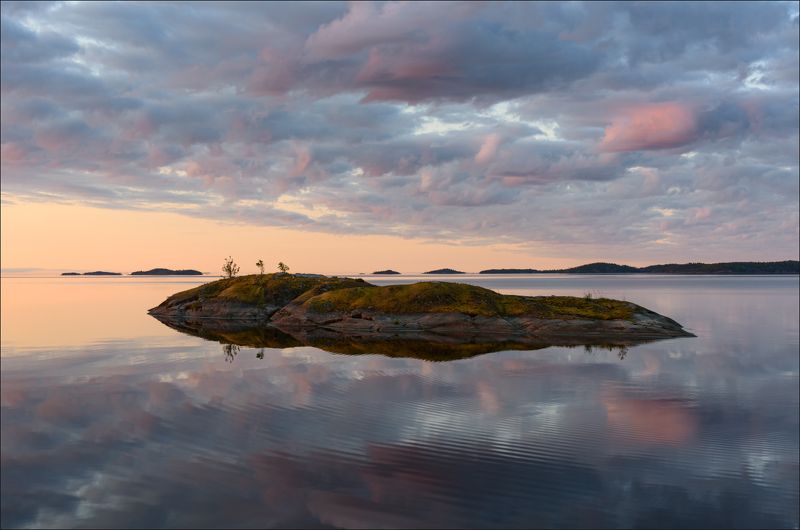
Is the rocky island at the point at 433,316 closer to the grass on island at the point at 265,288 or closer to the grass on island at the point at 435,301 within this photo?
the grass on island at the point at 435,301

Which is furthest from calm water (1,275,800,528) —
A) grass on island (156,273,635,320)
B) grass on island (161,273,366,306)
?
grass on island (161,273,366,306)

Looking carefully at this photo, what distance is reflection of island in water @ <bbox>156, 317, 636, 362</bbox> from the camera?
49.6 meters

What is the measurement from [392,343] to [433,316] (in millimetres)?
13215

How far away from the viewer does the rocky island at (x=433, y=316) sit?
204ft

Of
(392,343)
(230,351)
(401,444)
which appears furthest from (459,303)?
(401,444)

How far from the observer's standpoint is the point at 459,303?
232ft

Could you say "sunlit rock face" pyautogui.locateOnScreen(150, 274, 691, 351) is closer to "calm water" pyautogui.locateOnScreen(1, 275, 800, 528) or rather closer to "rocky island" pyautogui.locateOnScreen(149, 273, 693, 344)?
"rocky island" pyautogui.locateOnScreen(149, 273, 693, 344)

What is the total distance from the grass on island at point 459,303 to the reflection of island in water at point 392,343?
572 cm

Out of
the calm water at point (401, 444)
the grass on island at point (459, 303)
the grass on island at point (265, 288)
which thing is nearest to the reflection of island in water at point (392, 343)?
the grass on island at point (459, 303)

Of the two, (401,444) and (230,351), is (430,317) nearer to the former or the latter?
(230,351)

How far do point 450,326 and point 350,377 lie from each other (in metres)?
31.1

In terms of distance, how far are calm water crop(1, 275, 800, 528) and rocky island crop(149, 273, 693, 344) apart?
1854 centimetres

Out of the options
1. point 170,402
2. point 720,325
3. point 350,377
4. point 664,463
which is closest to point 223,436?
point 170,402

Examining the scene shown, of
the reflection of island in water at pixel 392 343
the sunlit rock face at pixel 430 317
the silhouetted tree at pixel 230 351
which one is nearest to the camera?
the silhouetted tree at pixel 230 351
